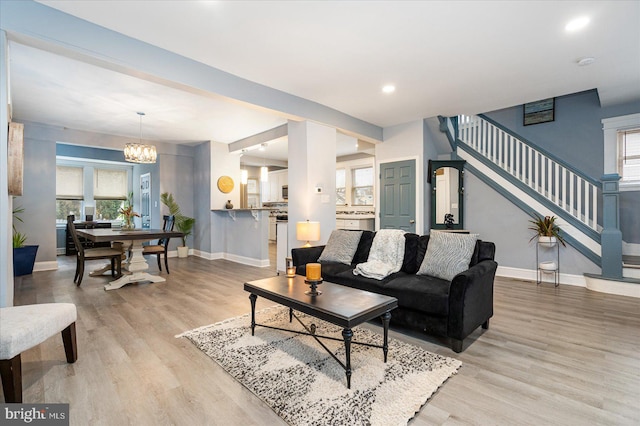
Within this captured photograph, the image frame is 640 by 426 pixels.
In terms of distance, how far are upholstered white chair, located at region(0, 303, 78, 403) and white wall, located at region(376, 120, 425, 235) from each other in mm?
4886

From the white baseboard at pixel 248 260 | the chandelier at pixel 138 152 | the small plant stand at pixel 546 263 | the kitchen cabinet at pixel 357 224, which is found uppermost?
the chandelier at pixel 138 152

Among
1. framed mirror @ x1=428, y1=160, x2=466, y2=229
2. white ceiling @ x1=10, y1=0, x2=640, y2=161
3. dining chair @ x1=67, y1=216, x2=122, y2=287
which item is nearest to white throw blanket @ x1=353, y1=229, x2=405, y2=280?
white ceiling @ x1=10, y1=0, x2=640, y2=161

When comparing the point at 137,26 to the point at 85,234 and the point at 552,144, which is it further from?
the point at 552,144

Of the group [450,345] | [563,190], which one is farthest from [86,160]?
[563,190]

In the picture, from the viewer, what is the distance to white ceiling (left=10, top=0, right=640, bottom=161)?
2492mm

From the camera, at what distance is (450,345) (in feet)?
7.93

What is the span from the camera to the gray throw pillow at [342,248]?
3.59 meters

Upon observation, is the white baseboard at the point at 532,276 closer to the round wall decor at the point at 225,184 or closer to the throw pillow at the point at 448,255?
the throw pillow at the point at 448,255

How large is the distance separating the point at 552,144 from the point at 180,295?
705 cm

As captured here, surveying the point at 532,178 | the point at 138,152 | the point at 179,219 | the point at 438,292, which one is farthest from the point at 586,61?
the point at 179,219

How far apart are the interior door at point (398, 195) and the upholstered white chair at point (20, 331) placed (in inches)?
191

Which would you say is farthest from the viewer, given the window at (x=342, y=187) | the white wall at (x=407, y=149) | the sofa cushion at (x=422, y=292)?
the window at (x=342, y=187)

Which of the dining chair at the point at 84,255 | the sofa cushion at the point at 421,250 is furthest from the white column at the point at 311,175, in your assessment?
the dining chair at the point at 84,255

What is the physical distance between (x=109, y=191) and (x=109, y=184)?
8.4 inches
